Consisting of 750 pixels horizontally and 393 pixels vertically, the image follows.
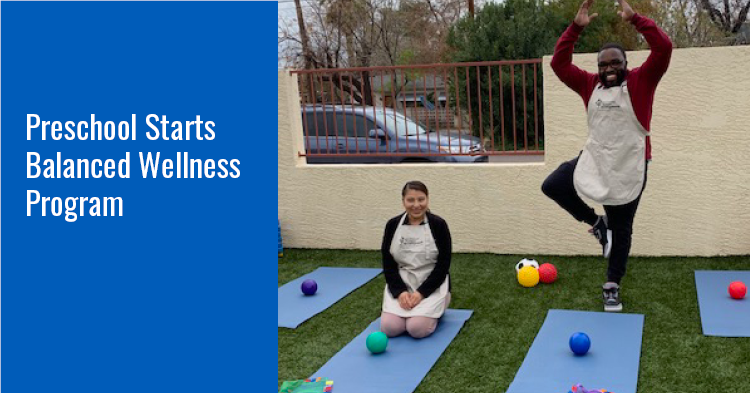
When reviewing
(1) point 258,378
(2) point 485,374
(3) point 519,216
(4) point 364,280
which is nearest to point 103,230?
(1) point 258,378

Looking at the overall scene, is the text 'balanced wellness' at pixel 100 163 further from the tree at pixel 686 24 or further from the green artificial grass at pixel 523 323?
the tree at pixel 686 24

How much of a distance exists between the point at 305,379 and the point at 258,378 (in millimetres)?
2093

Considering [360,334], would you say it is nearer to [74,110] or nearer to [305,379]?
[305,379]

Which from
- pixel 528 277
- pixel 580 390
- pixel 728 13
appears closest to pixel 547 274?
pixel 528 277

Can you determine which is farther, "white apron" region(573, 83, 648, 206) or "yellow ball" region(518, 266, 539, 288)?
"yellow ball" region(518, 266, 539, 288)

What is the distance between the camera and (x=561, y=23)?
58.2ft

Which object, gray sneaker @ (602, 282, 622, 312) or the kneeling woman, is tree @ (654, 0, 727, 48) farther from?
the kneeling woman

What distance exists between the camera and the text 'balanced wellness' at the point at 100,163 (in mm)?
2029

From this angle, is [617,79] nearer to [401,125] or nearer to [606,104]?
[606,104]

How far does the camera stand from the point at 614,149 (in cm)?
458

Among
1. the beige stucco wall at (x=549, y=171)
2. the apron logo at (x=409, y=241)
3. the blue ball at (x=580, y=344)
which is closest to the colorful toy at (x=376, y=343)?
the apron logo at (x=409, y=241)

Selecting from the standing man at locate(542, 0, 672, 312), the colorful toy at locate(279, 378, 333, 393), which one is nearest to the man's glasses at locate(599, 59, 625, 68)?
the standing man at locate(542, 0, 672, 312)

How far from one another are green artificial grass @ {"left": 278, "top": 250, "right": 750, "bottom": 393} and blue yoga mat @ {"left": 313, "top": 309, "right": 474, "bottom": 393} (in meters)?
0.08

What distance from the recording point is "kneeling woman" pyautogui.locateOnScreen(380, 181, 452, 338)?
4.72m
